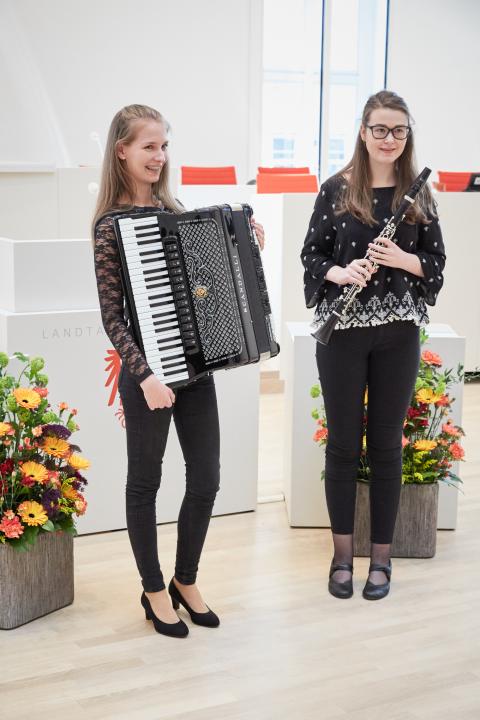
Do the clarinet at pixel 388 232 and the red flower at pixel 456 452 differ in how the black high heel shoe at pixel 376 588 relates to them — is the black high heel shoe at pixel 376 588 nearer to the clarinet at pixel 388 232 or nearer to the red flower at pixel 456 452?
the red flower at pixel 456 452

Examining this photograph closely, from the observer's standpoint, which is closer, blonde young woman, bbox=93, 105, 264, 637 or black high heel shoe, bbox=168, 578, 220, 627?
blonde young woman, bbox=93, 105, 264, 637

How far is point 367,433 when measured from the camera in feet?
9.15

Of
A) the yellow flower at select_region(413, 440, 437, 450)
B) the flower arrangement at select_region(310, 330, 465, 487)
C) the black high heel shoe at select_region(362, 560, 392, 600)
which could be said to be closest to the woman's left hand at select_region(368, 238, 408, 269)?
the flower arrangement at select_region(310, 330, 465, 487)

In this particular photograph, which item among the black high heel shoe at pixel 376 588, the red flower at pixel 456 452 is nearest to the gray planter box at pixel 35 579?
the black high heel shoe at pixel 376 588

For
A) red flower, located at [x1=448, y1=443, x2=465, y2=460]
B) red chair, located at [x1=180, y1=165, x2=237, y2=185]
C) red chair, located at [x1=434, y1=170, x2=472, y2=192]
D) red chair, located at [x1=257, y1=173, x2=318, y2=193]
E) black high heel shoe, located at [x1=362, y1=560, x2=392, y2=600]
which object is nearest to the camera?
black high heel shoe, located at [x1=362, y1=560, x2=392, y2=600]

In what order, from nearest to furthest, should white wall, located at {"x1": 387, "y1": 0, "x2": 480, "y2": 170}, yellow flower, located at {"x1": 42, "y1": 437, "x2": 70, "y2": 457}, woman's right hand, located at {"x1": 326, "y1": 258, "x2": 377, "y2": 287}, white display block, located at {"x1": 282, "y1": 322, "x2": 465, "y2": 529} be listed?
woman's right hand, located at {"x1": 326, "y1": 258, "x2": 377, "y2": 287}
yellow flower, located at {"x1": 42, "y1": 437, "x2": 70, "y2": 457}
white display block, located at {"x1": 282, "y1": 322, "x2": 465, "y2": 529}
white wall, located at {"x1": 387, "y1": 0, "x2": 480, "y2": 170}

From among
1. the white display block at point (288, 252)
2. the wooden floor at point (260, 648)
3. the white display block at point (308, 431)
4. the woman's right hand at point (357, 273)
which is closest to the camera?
the wooden floor at point (260, 648)

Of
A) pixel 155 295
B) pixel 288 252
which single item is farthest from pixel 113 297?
pixel 288 252

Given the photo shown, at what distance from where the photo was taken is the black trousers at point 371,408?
2.65m

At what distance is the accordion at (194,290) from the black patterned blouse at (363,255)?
1.01 feet

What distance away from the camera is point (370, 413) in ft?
9.02

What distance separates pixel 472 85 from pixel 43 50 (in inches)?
197

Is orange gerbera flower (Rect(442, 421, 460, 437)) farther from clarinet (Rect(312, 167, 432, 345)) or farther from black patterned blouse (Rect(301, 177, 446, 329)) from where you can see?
clarinet (Rect(312, 167, 432, 345))

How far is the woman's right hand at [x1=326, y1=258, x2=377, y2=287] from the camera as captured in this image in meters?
2.51
